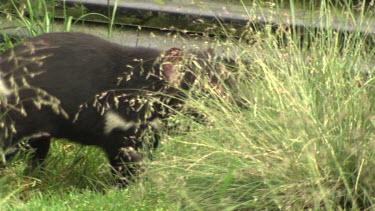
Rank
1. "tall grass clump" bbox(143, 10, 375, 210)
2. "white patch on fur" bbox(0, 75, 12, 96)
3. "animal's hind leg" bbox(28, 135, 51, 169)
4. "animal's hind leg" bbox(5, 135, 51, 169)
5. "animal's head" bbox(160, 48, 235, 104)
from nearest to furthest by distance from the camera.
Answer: "tall grass clump" bbox(143, 10, 375, 210), "animal's head" bbox(160, 48, 235, 104), "white patch on fur" bbox(0, 75, 12, 96), "animal's hind leg" bbox(5, 135, 51, 169), "animal's hind leg" bbox(28, 135, 51, 169)

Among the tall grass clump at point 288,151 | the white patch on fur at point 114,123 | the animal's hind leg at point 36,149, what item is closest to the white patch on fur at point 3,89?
the animal's hind leg at point 36,149

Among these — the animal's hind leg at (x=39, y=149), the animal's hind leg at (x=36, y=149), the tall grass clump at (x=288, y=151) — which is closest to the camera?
the tall grass clump at (x=288, y=151)

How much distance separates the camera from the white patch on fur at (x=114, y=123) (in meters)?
4.28

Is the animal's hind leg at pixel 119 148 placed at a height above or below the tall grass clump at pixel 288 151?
below

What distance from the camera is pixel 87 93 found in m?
4.28

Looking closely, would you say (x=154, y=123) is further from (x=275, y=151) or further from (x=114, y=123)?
(x=275, y=151)

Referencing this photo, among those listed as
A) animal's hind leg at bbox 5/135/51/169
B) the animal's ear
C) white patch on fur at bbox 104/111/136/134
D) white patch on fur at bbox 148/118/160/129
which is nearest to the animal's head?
the animal's ear

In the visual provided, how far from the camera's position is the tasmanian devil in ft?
13.8

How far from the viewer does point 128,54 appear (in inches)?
174

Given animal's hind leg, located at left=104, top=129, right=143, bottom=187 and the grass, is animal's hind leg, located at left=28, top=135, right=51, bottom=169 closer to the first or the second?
animal's hind leg, located at left=104, top=129, right=143, bottom=187

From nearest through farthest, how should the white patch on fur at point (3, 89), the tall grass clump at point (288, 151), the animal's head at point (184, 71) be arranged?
the tall grass clump at point (288, 151), the animal's head at point (184, 71), the white patch on fur at point (3, 89)

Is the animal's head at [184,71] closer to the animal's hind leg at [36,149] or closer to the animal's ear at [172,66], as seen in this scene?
the animal's ear at [172,66]

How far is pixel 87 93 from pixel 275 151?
1386 mm

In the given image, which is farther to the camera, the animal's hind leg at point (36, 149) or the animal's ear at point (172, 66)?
the animal's hind leg at point (36, 149)
